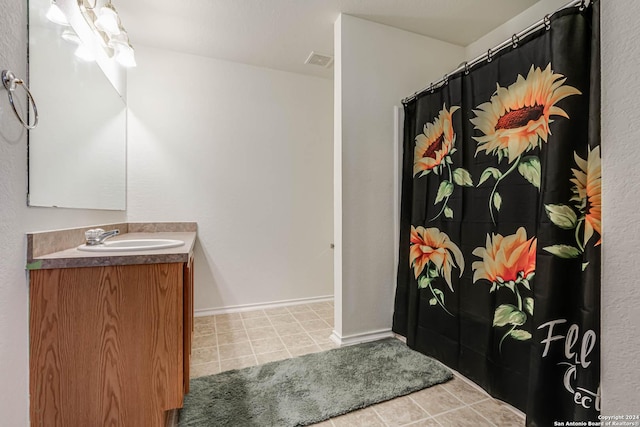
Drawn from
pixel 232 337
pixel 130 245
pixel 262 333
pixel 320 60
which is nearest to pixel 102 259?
pixel 130 245

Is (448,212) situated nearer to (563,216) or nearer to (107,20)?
(563,216)

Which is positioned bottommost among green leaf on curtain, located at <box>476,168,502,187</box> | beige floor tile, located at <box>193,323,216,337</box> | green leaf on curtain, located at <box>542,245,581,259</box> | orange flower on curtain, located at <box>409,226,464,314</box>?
beige floor tile, located at <box>193,323,216,337</box>

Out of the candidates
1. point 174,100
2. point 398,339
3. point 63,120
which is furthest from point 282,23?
point 398,339

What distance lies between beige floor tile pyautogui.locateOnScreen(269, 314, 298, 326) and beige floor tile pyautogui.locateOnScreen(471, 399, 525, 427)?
155 cm

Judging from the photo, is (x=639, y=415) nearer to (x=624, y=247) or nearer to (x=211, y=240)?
(x=624, y=247)

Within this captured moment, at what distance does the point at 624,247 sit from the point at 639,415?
49 cm

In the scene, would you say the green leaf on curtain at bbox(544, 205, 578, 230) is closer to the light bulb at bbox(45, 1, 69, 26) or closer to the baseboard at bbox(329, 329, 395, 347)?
the baseboard at bbox(329, 329, 395, 347)

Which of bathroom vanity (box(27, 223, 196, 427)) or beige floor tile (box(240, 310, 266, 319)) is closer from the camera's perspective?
bathroom vanity (box(27, 223, 196, 427))

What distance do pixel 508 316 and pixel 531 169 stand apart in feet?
2.51

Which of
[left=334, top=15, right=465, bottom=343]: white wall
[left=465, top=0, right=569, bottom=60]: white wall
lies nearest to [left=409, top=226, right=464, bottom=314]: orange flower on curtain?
[left=334, top=15, right=465, bottom=343]: white wall

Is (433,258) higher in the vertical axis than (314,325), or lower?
higher

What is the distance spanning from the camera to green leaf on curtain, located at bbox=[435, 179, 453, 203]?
5.88ft

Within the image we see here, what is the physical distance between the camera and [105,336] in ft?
3.73

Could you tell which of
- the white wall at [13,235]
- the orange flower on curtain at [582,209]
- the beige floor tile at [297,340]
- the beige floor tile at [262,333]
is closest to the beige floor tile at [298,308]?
the beige floor tile at [262,333]
